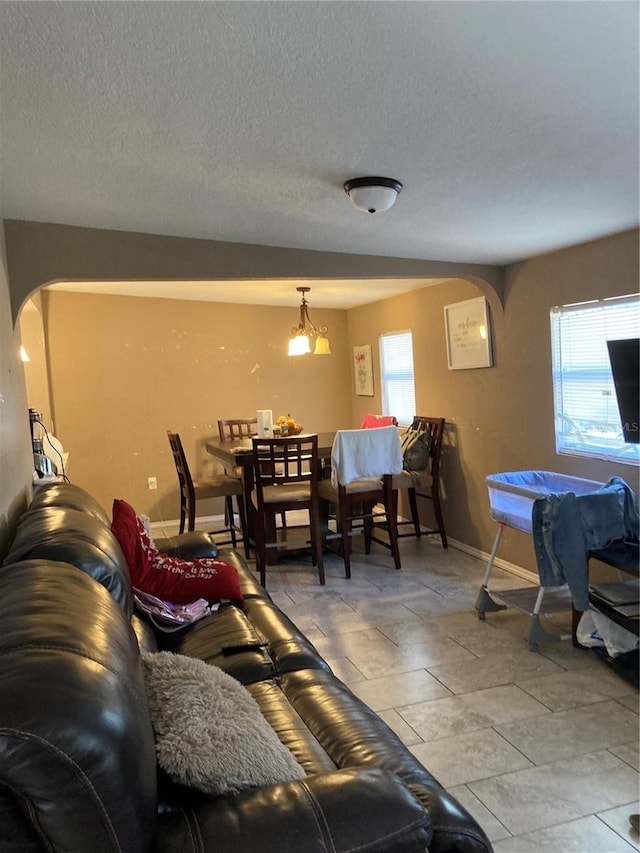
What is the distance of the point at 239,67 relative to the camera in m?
1.45

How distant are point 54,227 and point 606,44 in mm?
2389

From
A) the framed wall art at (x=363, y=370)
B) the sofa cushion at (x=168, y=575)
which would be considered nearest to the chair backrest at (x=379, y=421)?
the framed wall art at (x=363, y=370)

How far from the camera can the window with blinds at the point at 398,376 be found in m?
5.49

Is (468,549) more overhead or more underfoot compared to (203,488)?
more underfoot

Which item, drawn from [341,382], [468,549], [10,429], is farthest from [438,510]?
[10,429]

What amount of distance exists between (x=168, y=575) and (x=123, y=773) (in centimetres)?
162

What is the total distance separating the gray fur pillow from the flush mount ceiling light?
173 cm

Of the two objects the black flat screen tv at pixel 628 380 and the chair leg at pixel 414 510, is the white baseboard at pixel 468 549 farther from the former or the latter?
the black flat screen tv at pixel 628 380

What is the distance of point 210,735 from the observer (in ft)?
3.84

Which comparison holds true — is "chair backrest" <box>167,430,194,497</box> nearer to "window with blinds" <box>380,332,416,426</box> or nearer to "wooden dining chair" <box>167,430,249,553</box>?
"wooden dining chair" <box>167,430,249,553</box>

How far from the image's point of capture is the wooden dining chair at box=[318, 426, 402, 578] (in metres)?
4.19

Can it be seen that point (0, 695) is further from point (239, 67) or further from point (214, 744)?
point (239, 67)

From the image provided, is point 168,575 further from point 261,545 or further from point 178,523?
point 178,523

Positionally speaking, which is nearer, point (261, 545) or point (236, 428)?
point (261, 545)
